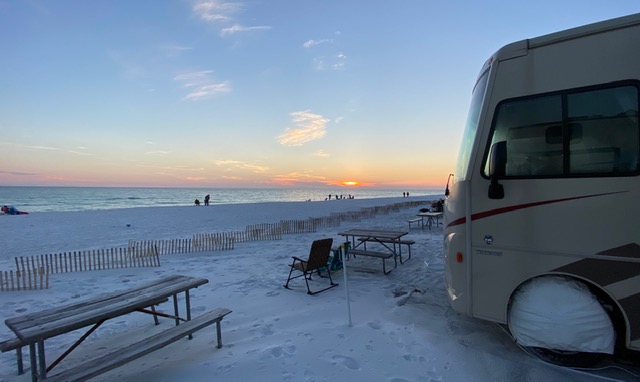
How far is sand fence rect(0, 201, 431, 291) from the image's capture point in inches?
266

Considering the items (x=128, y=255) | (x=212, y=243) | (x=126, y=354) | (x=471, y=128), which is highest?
(x=471, y=128)

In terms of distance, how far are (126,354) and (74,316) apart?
2.34 feet

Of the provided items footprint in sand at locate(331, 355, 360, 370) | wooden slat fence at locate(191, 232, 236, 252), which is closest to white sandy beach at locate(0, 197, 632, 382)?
footprint in sand at locate(331, 355, 360, 370)

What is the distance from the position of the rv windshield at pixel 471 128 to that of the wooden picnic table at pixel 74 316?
12.6ft

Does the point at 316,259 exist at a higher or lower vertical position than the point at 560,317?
lower

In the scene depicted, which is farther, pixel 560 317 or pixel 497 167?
pixel 497 167

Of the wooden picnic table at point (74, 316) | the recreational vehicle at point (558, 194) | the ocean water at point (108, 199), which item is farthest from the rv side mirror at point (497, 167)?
the ocean water at point (108, 199)

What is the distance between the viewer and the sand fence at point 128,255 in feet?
22.1

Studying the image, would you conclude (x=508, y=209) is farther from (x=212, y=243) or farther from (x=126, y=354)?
(x=212, y=243)

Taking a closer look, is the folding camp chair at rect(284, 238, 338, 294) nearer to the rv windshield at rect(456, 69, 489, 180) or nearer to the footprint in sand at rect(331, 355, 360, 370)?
the footprint in sand at rect(331, 355, 360, 370)

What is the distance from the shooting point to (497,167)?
313cm

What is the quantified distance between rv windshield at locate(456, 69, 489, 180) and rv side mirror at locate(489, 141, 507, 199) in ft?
1.06


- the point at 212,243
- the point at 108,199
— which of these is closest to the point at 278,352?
the point at 212,243

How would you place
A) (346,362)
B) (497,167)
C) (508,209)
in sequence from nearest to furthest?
1. (497,167)
2. (508,209)
3. (346,362)
